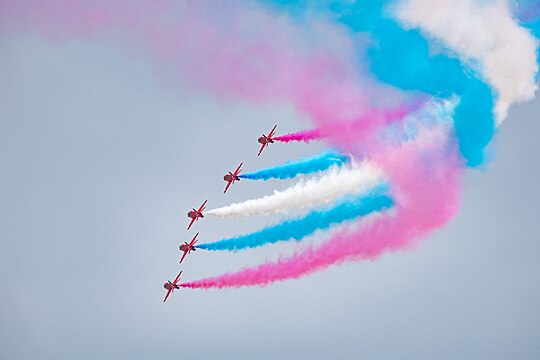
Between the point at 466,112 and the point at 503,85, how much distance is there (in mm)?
2210

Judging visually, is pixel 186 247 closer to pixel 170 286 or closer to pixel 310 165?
pixel 170 286

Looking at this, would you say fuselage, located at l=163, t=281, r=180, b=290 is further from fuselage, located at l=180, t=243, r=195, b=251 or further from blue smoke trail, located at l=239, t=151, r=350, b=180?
blue smoke trail, located at l=239, t=151, r=350, b=180

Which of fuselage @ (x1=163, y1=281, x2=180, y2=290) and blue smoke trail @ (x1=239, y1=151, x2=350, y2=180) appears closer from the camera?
blue smoke trail @ (x1=239, y1=151, x2=350, y2=180)

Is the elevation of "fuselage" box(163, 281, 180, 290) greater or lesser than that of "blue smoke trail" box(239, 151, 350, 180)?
lesser

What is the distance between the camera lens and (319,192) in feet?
238

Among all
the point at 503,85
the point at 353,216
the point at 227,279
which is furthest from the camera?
the point at 227,279

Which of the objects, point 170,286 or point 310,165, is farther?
point 170,286

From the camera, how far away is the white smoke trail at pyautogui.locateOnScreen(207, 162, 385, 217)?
A: 235 ft

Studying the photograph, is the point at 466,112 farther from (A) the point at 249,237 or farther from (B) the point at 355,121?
(A) the point at 249,237

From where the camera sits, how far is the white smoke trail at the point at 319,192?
235ft

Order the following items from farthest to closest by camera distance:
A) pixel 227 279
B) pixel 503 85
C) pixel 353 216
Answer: pixel 227 279
pixel 353 216
pixel 503 85

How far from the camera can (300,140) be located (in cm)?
7250

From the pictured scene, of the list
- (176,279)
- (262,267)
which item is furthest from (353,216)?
(176,279)

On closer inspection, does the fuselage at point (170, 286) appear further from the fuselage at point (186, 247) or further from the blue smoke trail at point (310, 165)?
the blue smoke trail at point (310, 165)
